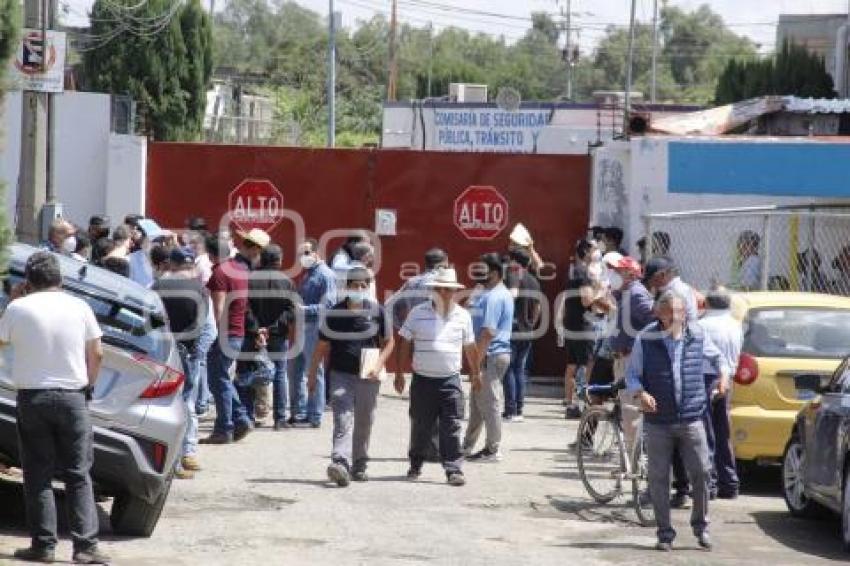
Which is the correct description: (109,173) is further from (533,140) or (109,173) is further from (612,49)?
(612,49)

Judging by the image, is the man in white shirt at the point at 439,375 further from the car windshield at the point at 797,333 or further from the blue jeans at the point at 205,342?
the car windshield at the point at 797,333

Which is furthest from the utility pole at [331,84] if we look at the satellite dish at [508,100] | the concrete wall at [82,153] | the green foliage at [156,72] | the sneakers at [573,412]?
the sneakers at [573,412]

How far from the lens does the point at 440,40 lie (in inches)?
5684

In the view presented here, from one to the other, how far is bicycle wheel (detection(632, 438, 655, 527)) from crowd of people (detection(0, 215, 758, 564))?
13.6 inches

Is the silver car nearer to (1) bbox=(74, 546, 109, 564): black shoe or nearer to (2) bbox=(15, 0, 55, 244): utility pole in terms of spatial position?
(1) bbox=(74, 546, 109, 564): black shoe

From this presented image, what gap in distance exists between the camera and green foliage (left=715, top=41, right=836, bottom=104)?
1724 inches

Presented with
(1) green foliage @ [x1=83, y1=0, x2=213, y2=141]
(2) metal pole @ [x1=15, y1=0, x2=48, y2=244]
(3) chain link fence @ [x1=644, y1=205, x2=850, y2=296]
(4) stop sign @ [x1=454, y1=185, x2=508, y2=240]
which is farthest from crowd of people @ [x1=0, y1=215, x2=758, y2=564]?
(1) green foliage @ [x1=83, y1=0, x2=213, y2=141]

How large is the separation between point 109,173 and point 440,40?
122m

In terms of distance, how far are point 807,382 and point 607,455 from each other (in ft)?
5.63

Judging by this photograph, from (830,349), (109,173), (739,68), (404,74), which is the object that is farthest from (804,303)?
(404,74)

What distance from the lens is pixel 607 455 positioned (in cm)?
1380

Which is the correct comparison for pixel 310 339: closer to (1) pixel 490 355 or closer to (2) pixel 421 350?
(1) pixel 490 355

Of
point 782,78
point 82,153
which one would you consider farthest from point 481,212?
point 782,78

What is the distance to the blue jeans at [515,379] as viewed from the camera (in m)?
18.7
